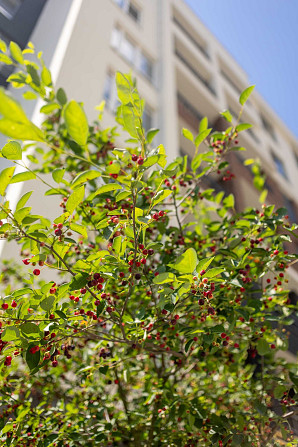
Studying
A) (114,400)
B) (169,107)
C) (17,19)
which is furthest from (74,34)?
(114,400)

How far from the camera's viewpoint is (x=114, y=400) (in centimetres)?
265

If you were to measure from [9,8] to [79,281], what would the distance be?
4.14 metres

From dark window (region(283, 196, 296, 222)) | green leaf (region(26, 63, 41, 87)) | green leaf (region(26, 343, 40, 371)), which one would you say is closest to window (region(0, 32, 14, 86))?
green leaf (region(26, 63, 41, 87))

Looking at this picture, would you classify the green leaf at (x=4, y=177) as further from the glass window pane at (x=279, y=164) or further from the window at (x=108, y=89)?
the glass window pane at (x=279, y=164)

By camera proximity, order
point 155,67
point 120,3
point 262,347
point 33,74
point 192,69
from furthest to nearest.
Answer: point 192,69 → point 120,3 → point 155,67 → point 262,347 → point 33,74

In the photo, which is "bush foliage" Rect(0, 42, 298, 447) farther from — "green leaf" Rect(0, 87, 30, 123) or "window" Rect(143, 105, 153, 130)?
"window" Rect(143, 105, 153, 130)

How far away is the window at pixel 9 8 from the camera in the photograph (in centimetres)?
362

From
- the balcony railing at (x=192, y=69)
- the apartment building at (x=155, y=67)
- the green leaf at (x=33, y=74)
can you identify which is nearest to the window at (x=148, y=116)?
the apartment building at (x=155, y=67)

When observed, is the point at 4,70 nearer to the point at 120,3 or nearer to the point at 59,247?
the point at 59,247

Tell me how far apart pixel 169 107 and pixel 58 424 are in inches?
261

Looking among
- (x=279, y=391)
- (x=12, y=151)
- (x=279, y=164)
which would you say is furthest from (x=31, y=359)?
(x=279, y=164)

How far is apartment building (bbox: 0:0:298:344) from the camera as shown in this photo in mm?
4793

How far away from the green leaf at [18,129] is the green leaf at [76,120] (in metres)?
0.18

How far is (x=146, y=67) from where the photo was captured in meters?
8.13
